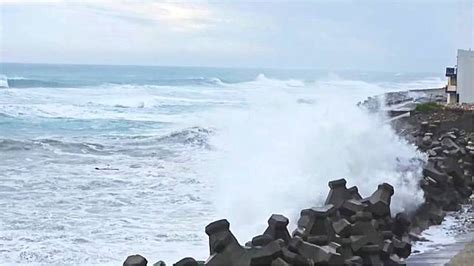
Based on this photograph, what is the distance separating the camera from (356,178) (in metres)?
9.53

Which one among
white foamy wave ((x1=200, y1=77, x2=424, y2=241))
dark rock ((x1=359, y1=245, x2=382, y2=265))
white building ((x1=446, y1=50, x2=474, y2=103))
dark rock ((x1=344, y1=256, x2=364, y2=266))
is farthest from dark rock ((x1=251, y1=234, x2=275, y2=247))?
white building ((x1=446, y1=50, x2=474, y2=103))

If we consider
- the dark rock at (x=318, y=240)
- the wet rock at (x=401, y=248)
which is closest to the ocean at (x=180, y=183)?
the wet rock at (x=401, y=248)

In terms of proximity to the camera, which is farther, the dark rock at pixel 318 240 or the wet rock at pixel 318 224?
the wet rock at pixel 318 224

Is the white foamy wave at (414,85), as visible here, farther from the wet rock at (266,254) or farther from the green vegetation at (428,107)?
the wet rock at (266,254)

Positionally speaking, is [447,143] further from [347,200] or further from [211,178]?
[347,200]

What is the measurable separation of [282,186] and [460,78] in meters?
13.3

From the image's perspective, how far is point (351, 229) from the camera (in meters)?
6.50

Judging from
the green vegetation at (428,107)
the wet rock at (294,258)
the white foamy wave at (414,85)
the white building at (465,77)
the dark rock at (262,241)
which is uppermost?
the white building at (465,77)

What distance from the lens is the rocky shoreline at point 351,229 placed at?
543 cm

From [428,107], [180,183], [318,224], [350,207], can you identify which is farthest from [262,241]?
[428,107]

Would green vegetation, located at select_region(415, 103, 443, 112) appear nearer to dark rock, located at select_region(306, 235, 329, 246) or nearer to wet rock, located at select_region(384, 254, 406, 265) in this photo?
wet rock, located at select_region(384, 254, 406, 265)

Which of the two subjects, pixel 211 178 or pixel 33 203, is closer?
pixel 33 203

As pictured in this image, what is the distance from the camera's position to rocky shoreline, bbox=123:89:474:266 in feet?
17.8

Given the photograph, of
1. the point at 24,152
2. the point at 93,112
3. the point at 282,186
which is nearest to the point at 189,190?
the point at 282,186
